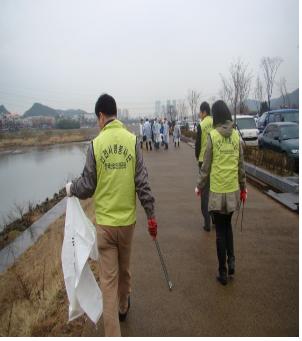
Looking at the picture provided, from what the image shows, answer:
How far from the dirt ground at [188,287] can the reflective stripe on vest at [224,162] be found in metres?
1.14

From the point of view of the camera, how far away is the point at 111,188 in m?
3.23

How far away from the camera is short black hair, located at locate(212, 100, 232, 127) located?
434 cm

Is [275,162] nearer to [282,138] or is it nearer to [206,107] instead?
[282,138]

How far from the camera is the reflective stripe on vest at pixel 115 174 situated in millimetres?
3176

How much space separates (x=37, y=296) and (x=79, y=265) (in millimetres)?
1916

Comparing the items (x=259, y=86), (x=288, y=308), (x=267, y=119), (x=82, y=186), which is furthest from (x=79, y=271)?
(x=259, y=86)

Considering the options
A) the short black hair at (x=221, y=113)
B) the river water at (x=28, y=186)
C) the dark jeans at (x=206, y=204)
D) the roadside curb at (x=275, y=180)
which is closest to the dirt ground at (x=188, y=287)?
the dark jeans at (x=206, y=204)

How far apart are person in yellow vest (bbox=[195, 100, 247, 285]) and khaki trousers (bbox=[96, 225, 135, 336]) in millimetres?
1314

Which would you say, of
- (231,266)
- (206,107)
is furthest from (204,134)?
(231,266)

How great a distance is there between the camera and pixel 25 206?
13227 millimetres

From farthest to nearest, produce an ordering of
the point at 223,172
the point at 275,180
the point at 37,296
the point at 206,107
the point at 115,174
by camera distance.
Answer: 1. the point at 275,180
2. the point at 206,107
3. the point at 37,296
4. the point at 223,172
5. the point at 115,174

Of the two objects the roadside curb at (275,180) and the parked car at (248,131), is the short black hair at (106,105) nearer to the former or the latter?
the roadside curb at (275,180)

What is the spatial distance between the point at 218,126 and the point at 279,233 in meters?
2.68

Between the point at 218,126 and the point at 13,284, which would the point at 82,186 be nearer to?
the point at 218,126
